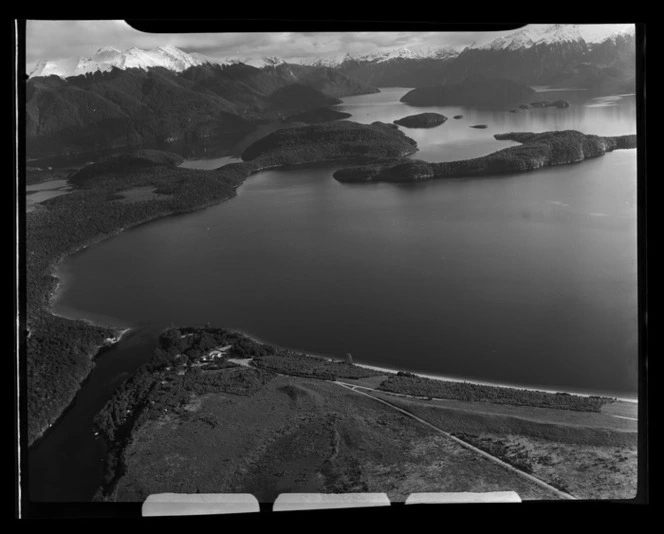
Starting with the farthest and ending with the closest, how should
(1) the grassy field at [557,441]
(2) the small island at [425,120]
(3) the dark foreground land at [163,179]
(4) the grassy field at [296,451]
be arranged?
1. (2) the small island at [425,120]
2. (3) the dark foreground land at [163,179]
3. (1) the grassy field at [557,441]
4. (4) the grassy field at [296,451]

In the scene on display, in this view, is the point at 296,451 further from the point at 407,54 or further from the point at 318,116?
the point at 407,54

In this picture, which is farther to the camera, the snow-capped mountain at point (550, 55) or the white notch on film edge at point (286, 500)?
the snow-capped mountain at point (550, 55)

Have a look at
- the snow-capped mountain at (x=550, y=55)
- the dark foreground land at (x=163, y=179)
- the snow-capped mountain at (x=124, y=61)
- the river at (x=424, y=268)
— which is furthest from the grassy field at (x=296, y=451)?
the snow-capped mountain at (x=550, y=55)

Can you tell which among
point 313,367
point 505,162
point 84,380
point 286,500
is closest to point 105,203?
point 84,380

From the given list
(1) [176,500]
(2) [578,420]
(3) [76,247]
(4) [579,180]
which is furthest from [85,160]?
(2) [578,420]

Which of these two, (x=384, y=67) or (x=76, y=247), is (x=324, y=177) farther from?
(x=76, y=247)

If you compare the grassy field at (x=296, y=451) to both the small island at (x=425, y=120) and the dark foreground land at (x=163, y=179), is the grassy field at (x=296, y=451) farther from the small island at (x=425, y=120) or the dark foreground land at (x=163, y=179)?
the small island at (x=425, y=120)

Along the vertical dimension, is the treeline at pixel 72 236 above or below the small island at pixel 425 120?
below

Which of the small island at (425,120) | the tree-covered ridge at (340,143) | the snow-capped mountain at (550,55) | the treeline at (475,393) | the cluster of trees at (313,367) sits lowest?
the treeline at (475,393)
